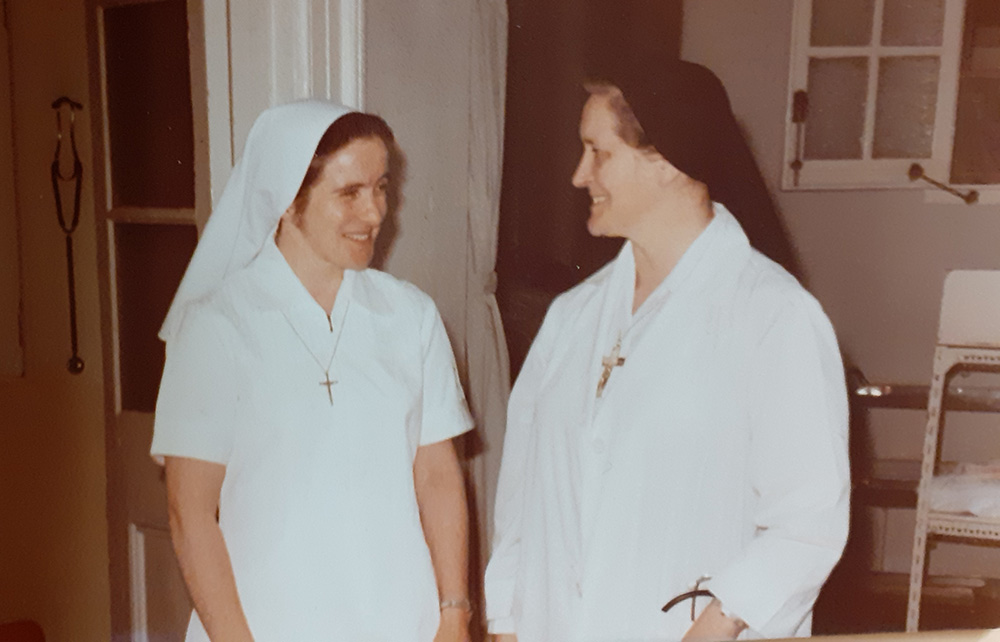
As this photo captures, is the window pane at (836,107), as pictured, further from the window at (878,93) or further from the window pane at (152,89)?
the window pane at (152,89)

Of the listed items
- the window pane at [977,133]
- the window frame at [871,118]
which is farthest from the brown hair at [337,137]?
the window pane at [977,133]

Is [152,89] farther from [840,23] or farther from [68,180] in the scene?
[840,23]

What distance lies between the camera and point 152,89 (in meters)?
1.06

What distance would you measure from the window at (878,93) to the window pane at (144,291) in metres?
0.82

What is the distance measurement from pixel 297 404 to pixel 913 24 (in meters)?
0.95

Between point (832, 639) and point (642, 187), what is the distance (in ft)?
2.29

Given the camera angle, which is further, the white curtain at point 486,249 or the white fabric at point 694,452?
the white curtain at point 486,249

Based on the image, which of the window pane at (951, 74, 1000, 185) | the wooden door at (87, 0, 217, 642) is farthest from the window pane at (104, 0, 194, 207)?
the window pane at (951, 74, 1000, 185)

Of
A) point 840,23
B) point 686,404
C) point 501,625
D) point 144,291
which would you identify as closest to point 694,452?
point 686,404

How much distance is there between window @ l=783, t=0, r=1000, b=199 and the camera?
1081 mm

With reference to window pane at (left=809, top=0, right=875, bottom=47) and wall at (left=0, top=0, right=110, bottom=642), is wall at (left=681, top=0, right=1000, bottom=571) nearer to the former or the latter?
window pane at (left=809, top=0, right=875, bottom=47)

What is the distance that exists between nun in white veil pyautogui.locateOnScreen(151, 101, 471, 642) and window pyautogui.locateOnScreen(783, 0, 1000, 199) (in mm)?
556

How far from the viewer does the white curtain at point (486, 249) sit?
3.61 ft

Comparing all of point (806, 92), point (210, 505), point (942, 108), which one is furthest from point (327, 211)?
point (942, 108)
